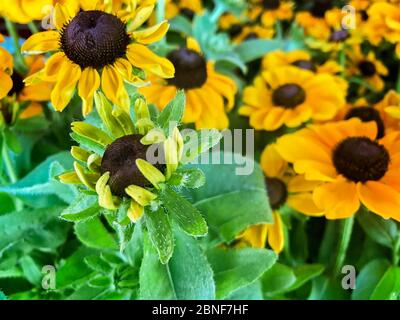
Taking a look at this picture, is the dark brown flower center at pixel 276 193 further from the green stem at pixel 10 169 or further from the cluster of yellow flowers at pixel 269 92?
the green stem at pixel 10 169

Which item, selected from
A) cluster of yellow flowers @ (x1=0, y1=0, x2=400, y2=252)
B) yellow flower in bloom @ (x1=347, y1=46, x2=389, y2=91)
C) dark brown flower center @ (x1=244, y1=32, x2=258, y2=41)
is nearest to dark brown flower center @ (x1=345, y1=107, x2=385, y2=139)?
cluster of yellow flowers @ (x1=0, y1=0, x2=400, y2=252)

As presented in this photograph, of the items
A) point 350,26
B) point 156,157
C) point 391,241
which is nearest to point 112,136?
point 156,157

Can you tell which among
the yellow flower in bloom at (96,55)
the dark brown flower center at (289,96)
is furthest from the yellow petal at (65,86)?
the dark brown flower center at (289,96)

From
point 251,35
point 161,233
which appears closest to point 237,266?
point 161,233

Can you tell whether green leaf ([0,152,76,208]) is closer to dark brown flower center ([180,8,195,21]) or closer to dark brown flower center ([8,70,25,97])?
dark brown flower center ([8,70,25,97])

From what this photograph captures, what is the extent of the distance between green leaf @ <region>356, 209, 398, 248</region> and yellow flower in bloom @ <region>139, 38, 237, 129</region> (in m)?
0.18

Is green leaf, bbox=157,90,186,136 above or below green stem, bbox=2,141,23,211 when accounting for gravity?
above

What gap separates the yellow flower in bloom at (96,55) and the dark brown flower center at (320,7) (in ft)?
2.03

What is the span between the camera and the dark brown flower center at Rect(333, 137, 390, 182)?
0.57 metres

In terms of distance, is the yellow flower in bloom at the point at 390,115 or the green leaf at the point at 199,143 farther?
the yellow flower in bloom at the point at 390,115

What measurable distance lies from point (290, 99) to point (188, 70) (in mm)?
131

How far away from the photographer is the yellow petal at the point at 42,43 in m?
0.50
